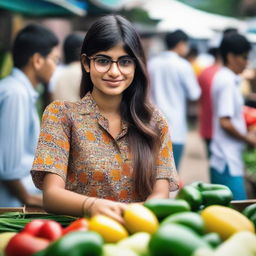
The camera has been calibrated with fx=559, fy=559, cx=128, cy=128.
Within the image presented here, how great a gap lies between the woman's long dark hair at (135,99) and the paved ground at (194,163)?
656cm

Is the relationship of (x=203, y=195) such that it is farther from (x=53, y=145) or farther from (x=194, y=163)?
(x=194, y=163)

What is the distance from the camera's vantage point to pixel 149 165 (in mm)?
2543

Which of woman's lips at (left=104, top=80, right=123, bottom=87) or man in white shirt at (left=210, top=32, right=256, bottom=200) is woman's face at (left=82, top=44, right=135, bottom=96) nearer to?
woman's lips at (left=104, top=80, right=123, bottom=87)

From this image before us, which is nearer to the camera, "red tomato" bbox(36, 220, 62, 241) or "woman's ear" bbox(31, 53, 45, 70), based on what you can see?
"red tomato" bbox(36, 220, 62, 241)

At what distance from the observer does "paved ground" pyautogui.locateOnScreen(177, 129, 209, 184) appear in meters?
9.75

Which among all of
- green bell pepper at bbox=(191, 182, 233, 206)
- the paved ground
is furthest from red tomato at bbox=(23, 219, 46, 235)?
the paved ground

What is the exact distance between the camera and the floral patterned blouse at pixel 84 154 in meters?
2.42

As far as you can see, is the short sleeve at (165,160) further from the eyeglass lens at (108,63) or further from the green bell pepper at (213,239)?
the green bell pepper at (213,239)

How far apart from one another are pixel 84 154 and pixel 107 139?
0.43 ft

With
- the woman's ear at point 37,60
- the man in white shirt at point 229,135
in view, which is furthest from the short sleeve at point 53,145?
the man in white shirt at point 229,135

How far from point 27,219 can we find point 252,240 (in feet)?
3.35

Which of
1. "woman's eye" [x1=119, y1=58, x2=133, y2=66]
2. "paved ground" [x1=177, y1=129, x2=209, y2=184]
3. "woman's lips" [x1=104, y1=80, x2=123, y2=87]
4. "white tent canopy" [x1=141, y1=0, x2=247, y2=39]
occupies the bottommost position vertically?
"paved ground" [x1=177, y1=129, x2=209, y2=184]

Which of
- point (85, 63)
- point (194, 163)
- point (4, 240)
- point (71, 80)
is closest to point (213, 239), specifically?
point (4, 240)

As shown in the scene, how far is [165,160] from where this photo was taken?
259 centimetres
